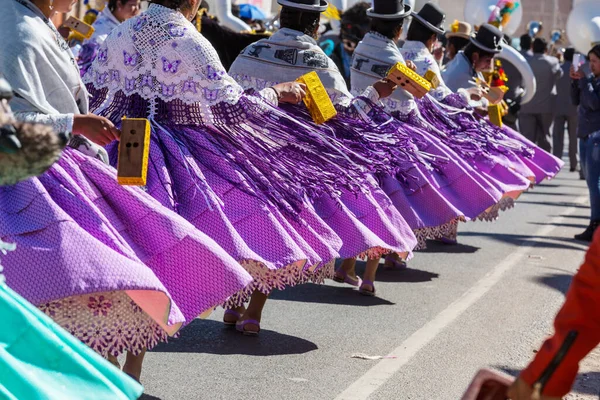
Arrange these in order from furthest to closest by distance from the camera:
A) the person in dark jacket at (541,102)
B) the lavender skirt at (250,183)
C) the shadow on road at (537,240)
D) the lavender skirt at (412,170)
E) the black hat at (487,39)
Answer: the person in dark jacket at (541,102)
the shadow on road at (537,240)
the black hat at (487,39)
the lavender skirt at (412,170)
the lavender skirt at (250,183)

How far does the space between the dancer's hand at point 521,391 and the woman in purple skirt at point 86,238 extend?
1.65 metres

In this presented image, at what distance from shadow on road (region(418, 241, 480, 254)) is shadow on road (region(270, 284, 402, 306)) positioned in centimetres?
213

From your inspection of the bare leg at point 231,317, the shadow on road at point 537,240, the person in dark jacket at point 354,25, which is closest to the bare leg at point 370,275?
the bare leg at point 231,317

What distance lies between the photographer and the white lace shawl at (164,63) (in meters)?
5.25

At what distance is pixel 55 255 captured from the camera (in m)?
4.01

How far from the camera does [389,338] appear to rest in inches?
248

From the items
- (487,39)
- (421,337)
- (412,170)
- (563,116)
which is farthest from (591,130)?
(563,116)

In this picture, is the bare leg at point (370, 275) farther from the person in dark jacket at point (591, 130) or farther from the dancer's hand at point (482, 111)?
the person in dark jacket at point (591, 130)

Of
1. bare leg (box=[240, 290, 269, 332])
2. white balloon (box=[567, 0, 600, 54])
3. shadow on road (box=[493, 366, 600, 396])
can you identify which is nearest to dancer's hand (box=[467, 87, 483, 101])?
bare leg (box=[240, 290, 269, 332])

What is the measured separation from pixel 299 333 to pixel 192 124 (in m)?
1.44

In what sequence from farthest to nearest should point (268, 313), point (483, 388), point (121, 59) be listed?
1. point (268, 313)
2. point (121, 59)
3. point (483, 388)

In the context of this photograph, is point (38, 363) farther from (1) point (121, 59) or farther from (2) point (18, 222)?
(1) point (121, 59)

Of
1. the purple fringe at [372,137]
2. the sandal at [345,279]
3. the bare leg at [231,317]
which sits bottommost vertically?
the sandal at [345,279]

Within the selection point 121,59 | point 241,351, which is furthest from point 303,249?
point 121,59
